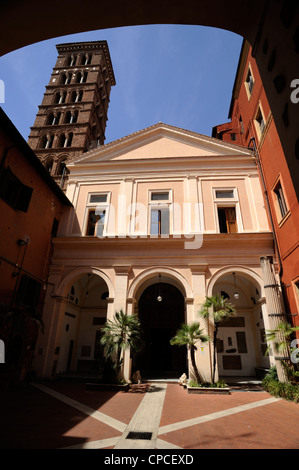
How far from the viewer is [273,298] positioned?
11.4 metres

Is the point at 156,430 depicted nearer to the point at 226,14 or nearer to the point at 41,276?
the point at 226,14

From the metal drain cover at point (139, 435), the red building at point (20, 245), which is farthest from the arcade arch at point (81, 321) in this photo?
the metal drain cover at point (139, 435)

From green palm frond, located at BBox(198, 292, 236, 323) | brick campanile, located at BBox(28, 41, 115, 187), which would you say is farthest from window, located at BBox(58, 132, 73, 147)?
green palm frond, located at BBox(198, 292, 236, 323)

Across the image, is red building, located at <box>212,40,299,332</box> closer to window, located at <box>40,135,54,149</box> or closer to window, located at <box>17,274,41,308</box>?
window, located at <box>17,274,41,308</box>

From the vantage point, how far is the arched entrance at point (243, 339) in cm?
1455

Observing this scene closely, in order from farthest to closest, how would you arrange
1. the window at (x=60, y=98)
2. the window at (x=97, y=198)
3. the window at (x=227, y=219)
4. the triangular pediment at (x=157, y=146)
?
the window at (x=60, y=98) → the triangular pediment at (x=157, y=146) → the window at (x=97, y=198) → the window at (x=227, y=219)

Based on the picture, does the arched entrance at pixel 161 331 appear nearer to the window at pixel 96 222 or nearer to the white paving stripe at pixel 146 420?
the window at pixel 96 222

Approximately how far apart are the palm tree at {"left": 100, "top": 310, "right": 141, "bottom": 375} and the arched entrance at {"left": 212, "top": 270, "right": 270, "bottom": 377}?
583 cm

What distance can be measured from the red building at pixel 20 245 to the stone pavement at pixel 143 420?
2130mm

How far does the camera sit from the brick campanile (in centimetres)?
2673

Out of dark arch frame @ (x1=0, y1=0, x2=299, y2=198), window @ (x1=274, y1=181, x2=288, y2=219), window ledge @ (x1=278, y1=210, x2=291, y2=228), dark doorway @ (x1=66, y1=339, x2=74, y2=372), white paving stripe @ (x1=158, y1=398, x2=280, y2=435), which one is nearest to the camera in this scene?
dark arch frame @ (x1=0, y1=0, x2=299, y2=198)

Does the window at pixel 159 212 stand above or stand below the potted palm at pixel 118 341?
above

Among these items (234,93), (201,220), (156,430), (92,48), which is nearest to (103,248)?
(201,220)

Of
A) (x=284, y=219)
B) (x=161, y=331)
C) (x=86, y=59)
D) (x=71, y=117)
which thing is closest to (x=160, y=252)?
(x=161, y=331)
